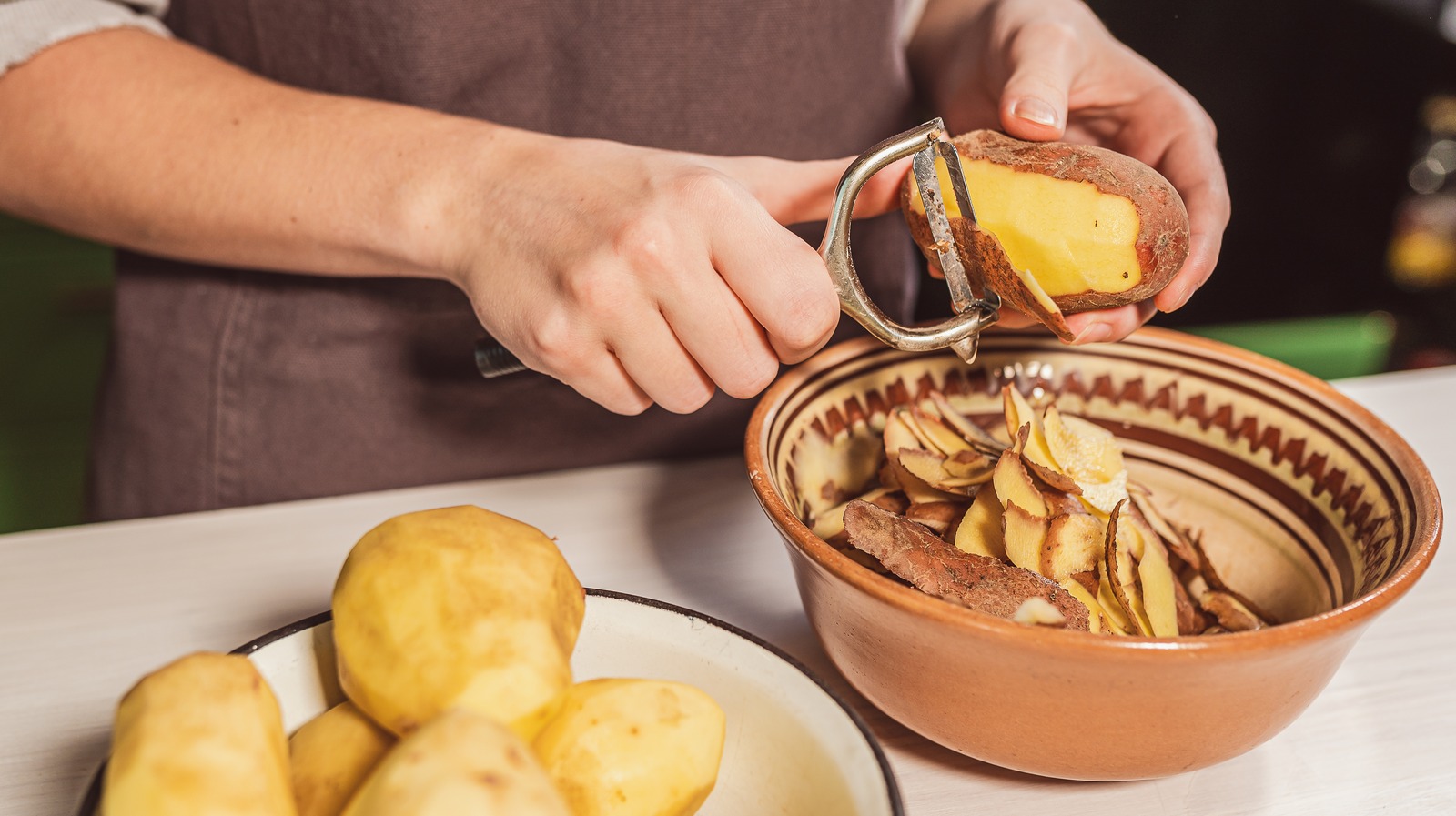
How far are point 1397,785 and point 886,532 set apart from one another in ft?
1.10

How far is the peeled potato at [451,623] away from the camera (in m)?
0.42

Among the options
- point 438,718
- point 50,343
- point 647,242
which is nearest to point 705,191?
point 647,242

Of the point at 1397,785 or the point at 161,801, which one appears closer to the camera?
the point at 161,801

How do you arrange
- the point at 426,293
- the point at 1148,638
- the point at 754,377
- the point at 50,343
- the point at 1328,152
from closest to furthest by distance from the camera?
the point at 1148,638, the point at 754,377, the point at 426,293, the point at 50,343, the point at 1328,152

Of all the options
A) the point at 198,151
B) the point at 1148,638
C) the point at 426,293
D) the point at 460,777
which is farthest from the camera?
the point at 426,293

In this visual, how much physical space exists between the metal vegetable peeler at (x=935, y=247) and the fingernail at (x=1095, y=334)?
63 mm

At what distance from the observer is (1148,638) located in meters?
0.49

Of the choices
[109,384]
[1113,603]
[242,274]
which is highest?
[1113,603]

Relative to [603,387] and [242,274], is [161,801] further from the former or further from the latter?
[242,274]

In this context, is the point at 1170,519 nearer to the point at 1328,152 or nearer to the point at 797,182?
the point at 797,182

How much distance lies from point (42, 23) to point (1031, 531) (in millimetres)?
869

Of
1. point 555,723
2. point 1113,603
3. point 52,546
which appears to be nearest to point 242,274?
point 52,546

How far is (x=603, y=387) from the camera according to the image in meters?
0.73

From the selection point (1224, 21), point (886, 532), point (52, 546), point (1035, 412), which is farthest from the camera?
point (1224, 21)
